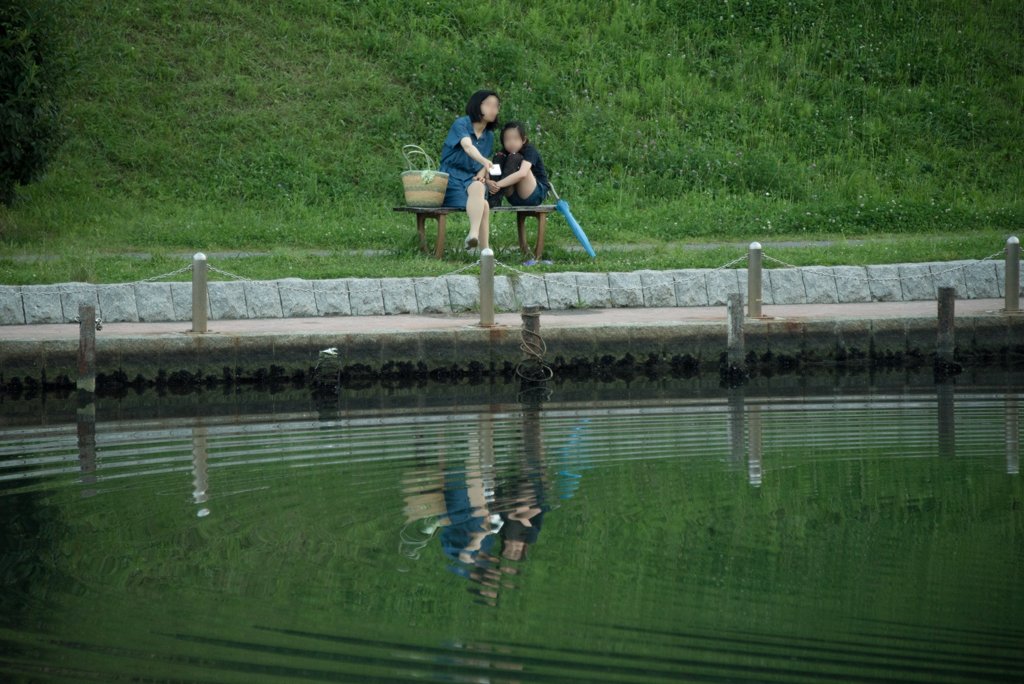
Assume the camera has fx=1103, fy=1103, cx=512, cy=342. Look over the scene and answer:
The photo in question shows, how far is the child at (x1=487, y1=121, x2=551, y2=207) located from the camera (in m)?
11.7

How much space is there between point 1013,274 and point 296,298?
647cm

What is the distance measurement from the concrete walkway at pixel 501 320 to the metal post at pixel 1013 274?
0.30m

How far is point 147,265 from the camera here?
10953mm

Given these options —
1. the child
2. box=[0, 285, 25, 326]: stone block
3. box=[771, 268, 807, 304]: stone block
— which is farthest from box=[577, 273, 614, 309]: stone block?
box=[0, 285, 25, 326]: stone block

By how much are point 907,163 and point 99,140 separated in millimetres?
12058

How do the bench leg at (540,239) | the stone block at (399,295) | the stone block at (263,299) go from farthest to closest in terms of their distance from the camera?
the bench leg at (540,239) → the stone block at (399,295) → the stone block at (263,299)

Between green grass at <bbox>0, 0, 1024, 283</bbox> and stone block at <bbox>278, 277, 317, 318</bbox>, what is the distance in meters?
1.84

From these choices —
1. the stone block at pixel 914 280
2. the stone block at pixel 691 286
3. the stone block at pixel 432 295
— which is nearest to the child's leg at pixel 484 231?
the stone block at pixel 432 295

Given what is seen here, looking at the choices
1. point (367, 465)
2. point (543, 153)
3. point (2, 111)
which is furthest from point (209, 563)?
point (543, 153)

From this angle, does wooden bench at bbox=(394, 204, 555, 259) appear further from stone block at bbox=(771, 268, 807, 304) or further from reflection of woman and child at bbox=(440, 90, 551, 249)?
stone block at bbox=(771, 268, 807, 304)

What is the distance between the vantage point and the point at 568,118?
56.4 ft

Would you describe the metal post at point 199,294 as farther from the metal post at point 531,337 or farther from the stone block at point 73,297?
the metal post at point 531,337

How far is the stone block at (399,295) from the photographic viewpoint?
10.4 metres

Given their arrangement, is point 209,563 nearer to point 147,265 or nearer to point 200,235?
point 147,265
